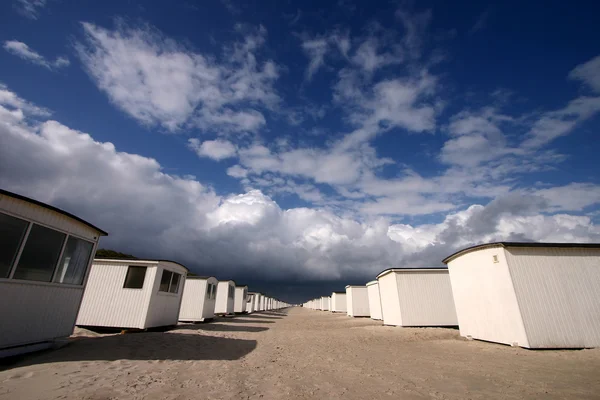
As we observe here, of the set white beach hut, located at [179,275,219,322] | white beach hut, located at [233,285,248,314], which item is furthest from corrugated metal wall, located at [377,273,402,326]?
white beach hut, located at [233,285,248,314]

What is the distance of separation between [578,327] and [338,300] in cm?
4424

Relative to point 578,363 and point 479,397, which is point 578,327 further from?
point 479,397

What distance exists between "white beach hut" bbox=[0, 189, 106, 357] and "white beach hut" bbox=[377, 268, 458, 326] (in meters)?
19.6

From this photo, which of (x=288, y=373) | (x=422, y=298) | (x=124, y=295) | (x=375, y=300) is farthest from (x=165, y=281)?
(x=375, y=300)

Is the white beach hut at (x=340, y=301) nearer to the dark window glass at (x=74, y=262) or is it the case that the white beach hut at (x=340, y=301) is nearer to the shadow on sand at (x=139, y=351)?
the shadow on sand at (x=139, y=351)

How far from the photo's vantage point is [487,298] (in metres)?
12.6

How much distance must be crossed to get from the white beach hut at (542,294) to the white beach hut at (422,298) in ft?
25.7

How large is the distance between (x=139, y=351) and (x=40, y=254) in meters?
4.48

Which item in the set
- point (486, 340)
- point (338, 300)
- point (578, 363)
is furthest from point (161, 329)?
point (338, 300)

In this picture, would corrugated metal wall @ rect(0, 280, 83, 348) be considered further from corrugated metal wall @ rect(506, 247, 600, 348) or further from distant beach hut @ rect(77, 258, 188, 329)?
corrugated metal wall @ rect(506, 247, 600, 348)

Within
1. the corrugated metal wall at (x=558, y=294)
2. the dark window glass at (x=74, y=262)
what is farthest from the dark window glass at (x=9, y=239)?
the corrugated metal wall at (x=558, y=294)

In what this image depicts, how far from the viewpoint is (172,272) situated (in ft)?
58.7

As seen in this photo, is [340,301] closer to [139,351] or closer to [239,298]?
[239,298]

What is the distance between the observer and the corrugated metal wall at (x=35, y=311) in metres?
7.17
